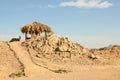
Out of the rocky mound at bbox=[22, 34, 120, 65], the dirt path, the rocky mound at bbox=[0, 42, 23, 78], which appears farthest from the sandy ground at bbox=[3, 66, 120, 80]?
the rocky mound at bbox=[0, 42, 23, 78]

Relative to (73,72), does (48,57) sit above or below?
above

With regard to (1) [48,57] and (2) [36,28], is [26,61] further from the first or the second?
(2) [36,28]

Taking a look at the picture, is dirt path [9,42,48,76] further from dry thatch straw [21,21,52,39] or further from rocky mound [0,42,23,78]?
dry thatch straw [21,21,52,39]

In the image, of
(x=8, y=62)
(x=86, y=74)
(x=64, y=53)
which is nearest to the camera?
(x=86, y=74)

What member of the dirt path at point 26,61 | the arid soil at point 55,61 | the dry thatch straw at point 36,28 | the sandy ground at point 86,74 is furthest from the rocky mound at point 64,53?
the dry thatch straw at point 36,28

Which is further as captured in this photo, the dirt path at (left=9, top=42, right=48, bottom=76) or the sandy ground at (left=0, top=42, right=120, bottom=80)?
the dirt path at (left=9, top=42, right=48, bottom=76)

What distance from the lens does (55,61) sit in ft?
78.1

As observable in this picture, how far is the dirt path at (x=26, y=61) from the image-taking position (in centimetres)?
2036

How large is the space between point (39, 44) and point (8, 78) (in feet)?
27.8

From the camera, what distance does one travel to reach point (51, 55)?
2517cm

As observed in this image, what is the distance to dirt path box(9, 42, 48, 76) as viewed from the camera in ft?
66.8

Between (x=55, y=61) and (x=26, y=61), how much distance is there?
2237 mm

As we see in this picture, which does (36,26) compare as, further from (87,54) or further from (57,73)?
(57,73)

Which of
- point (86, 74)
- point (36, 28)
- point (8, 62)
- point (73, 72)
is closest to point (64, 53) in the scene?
point (73, 72)
